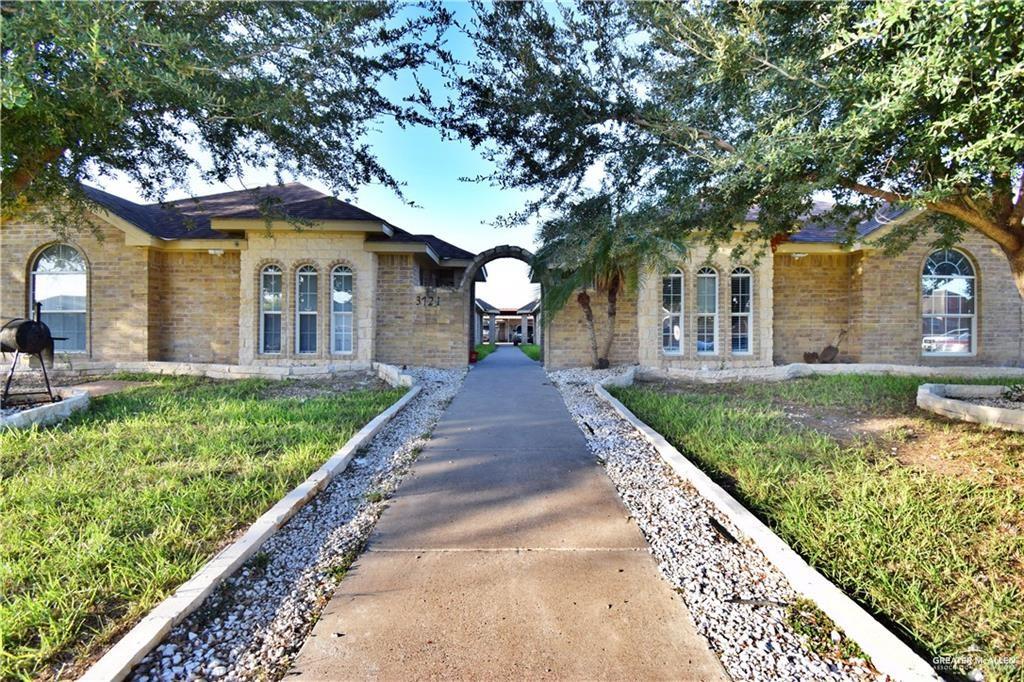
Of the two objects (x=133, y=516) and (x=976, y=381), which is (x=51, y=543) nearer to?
(x=133, y=516)

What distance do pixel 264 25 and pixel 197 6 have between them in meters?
0.73

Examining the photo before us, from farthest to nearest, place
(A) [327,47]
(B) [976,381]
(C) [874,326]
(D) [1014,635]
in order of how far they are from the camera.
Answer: (C) [874,326]
(B) [976,381]
(A) [327,47]
(D) [1014,635]

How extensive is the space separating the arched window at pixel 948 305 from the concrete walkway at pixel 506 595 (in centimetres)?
1453

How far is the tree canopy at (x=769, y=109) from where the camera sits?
3.15m

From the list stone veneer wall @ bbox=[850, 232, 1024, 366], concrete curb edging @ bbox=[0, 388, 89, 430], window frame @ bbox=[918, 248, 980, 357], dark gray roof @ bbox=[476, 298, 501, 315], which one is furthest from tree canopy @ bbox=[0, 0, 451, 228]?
dark gray roof @ bbox=[476, 298, 501, 315]

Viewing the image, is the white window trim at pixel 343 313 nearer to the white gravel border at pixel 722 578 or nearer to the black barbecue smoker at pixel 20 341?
the black barbecue smoker at pixel 20 341

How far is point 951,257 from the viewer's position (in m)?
13.3

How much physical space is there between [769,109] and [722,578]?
4506mm

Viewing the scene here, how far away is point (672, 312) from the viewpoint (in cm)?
1348

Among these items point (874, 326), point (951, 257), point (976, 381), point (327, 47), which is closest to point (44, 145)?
point (327, 47)

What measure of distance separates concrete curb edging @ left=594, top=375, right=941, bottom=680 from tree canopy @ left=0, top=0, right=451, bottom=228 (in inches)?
232

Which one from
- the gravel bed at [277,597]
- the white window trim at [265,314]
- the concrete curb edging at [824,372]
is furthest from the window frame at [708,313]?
the white window trim at [265,314]

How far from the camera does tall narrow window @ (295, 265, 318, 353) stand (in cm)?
1307

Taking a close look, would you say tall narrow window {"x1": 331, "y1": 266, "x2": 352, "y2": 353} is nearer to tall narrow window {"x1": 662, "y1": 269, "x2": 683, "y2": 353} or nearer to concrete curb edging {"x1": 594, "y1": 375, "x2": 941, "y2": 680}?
tall narrow window {"x1": 662, "y1": 269, "x2": 683, "y2": 353}
